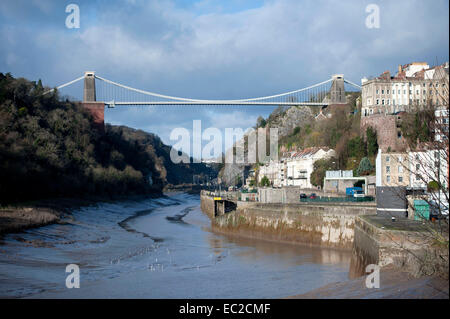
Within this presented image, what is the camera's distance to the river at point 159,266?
1174cm

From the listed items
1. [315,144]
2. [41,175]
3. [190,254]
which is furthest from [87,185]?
[190,254]

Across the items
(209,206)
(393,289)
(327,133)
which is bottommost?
(209,206)

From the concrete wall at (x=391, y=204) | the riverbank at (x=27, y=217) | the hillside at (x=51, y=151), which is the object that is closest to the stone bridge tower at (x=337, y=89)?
the hillside at (x=51, y=151)

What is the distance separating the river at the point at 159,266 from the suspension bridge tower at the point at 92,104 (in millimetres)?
49420

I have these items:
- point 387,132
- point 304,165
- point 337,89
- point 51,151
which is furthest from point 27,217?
point 337,89

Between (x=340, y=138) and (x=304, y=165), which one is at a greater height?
(x=340, y=138)

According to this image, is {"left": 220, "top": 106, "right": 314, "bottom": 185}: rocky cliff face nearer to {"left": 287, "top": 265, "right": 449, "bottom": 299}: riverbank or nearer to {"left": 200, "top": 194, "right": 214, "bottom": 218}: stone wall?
{"left": 200, "top": 194, "right": 214, "bottom": 218}: stone wall

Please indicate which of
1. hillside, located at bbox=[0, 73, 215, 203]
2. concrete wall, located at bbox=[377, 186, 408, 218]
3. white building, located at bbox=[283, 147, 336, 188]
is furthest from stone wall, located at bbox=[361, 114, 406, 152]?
concrete wall, located at bbox=[377, 186, 408, 218]

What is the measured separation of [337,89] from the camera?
73.2m

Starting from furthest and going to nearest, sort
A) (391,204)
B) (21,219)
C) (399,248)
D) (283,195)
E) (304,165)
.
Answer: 1. (304,165)
2. (283,195)
3. (21,219)
4. (391,204)
5. (399,248)

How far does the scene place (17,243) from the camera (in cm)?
1802

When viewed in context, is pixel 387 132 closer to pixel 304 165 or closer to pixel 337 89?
pixel 304 165

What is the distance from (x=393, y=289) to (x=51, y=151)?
133 feet
